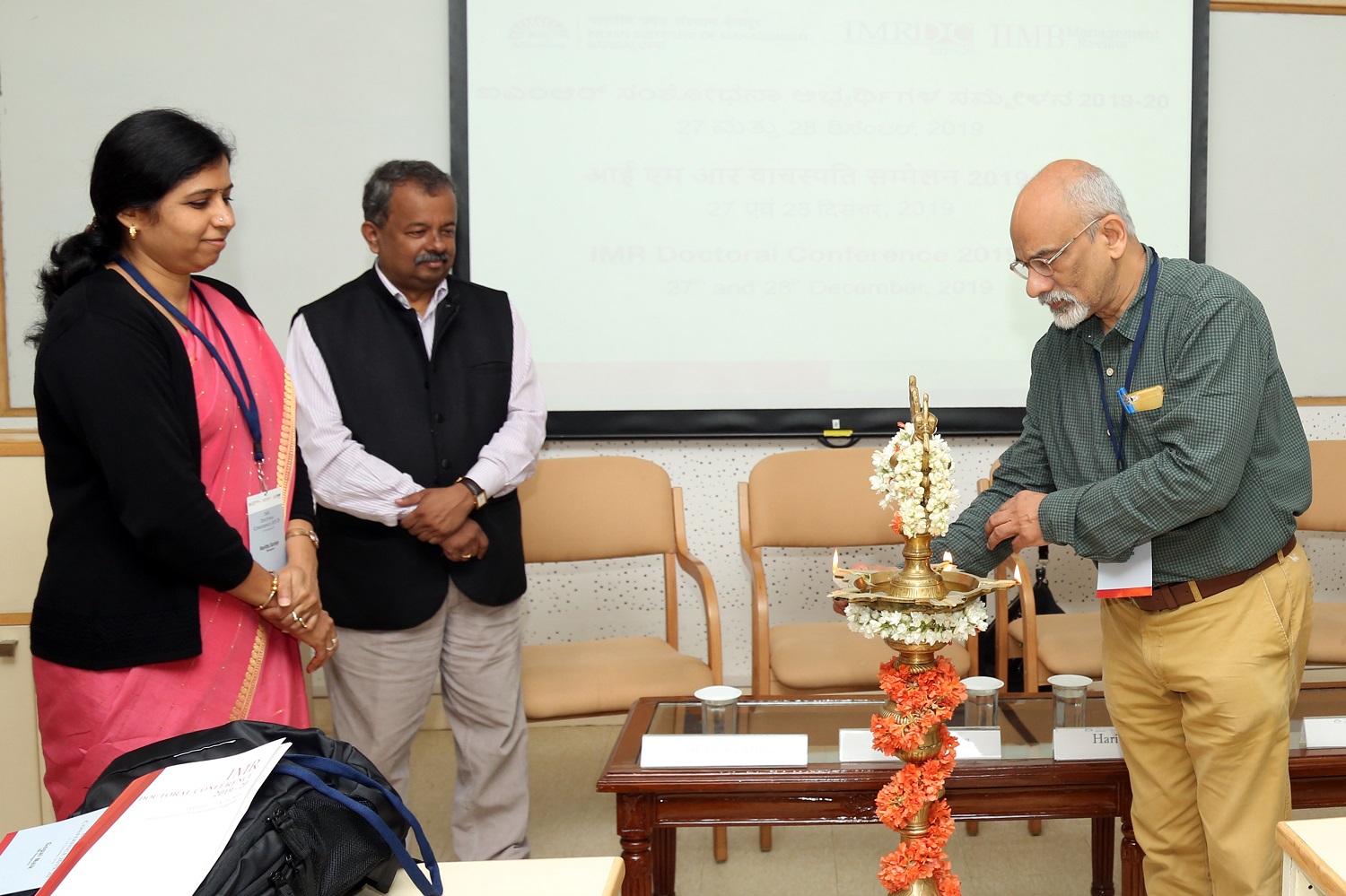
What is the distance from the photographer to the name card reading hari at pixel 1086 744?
2.09 metres

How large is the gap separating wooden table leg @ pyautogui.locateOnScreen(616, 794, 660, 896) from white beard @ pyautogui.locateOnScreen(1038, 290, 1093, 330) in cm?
116

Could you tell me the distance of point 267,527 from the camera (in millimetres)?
2051

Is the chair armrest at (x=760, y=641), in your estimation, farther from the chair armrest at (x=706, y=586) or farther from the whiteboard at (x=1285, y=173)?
the whiteboard at (x=1285, y=173)

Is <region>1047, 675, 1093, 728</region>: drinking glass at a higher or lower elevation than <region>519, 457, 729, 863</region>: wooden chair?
lower

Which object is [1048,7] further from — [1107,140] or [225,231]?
[225,231]

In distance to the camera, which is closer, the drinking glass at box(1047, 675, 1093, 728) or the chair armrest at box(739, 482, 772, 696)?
the drinking glass at box(1047, 675, 1093, 728)

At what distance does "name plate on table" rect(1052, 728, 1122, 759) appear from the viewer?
2092mm

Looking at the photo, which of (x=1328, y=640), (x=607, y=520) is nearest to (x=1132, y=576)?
(x=1328, y=640)

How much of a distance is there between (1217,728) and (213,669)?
176 cm

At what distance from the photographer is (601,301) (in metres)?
3.64

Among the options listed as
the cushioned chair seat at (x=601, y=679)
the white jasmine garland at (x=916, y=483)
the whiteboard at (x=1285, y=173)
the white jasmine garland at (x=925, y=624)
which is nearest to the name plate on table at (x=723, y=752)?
the white jasmine garland at (x=925, y=624)

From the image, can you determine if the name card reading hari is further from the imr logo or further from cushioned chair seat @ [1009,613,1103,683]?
the imr logo

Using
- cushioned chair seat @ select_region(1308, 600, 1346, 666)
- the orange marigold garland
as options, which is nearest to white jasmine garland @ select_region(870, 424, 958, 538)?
the orange marigold garland

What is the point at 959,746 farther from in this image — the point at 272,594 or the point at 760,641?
the point at 272,594
